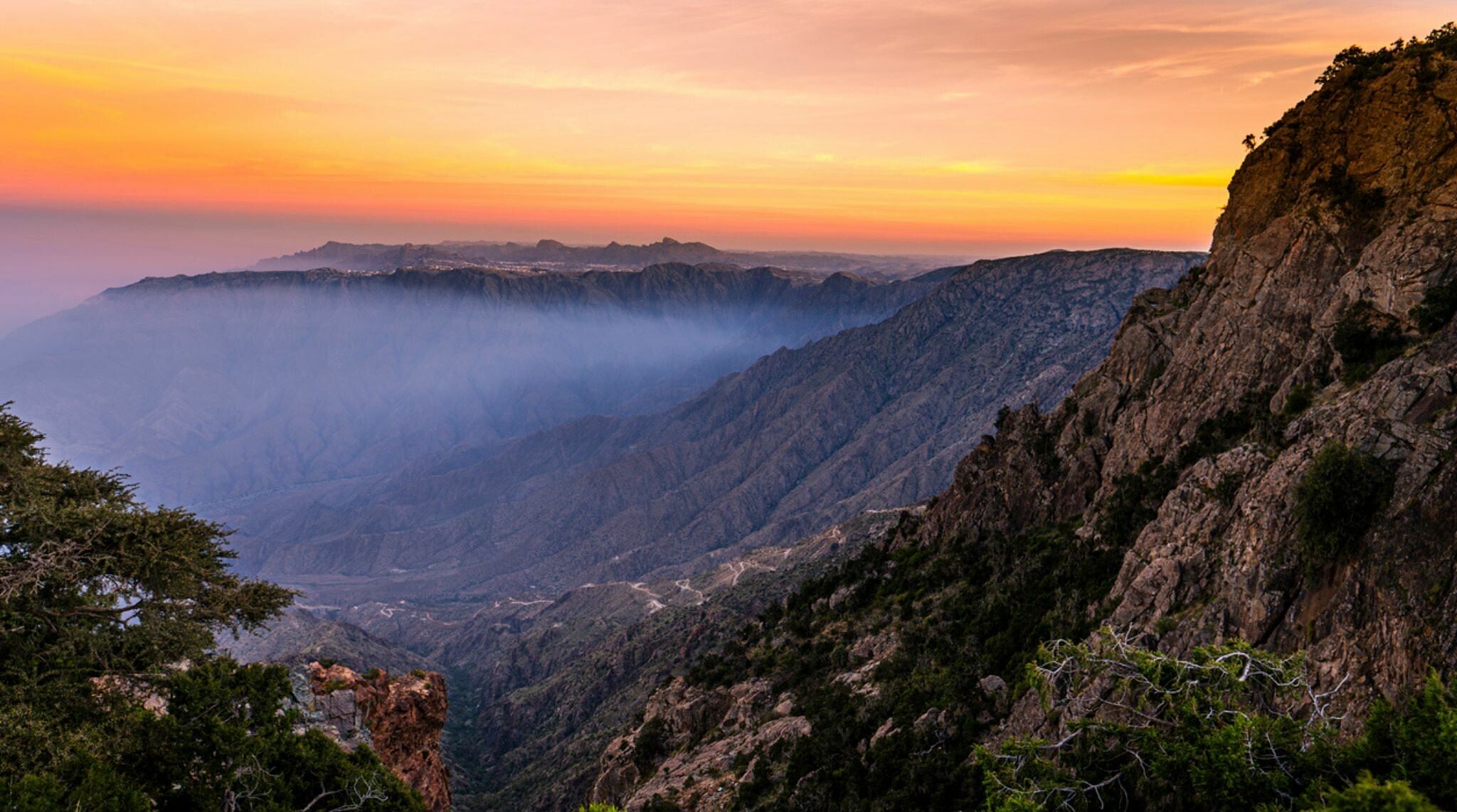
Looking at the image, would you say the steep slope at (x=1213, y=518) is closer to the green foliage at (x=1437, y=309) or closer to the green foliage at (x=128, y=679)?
the green foliage at (x=1437, y=309)

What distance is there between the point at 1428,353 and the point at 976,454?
41114mm

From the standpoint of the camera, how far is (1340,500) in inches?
915

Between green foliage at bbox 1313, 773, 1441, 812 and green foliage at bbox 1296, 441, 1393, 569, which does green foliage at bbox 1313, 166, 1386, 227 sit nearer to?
green foliage at bbox 1296, 441, 1393, 569

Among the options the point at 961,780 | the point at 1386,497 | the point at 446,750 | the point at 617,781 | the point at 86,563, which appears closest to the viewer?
the point at 1386,497

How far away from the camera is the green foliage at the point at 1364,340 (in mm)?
30750

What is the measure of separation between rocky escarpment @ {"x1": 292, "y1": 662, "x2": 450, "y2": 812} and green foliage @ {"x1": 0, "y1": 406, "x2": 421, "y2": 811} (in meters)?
6.46

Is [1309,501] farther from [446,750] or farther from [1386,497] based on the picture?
[446,750]

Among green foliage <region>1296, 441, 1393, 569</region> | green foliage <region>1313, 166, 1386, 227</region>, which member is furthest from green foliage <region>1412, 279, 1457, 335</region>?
green foliage <region>1313, 166, 1386, 227</region>

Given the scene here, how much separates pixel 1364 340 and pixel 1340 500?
42.1 feet

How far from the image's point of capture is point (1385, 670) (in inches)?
787

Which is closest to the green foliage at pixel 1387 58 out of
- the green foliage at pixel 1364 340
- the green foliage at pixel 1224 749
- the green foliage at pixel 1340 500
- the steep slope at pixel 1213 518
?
the steep slope at pixel 1213 518

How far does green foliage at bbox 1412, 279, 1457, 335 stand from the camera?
93.5ft

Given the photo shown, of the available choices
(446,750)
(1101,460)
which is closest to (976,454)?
(1101,460)

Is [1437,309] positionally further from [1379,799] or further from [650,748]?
[650,748]
